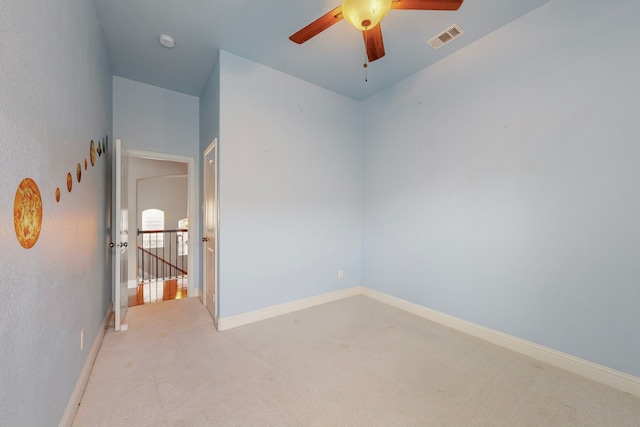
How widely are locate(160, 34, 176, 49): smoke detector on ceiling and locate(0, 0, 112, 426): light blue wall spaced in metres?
0.53

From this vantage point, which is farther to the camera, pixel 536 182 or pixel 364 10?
pixel 536 182

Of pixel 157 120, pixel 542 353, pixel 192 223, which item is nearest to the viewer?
pixel 542 353

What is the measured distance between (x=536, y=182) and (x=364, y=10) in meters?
2.03

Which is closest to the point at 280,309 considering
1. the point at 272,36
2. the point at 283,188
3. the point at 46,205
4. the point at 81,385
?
the point at 283,188

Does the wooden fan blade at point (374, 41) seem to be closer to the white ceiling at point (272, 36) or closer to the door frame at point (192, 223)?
the white ceiling at point (272, 36)

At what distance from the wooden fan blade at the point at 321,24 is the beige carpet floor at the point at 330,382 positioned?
261 cm

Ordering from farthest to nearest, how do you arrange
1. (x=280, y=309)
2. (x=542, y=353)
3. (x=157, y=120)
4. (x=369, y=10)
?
(x=157, y=120)
(x=280, y=309)
(x=542, y=353)
(x=369, y=10)

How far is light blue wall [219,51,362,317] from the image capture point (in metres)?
2.88

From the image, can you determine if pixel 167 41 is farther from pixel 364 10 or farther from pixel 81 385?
pixel 81 385

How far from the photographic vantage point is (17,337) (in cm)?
97

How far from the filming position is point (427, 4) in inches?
65.7

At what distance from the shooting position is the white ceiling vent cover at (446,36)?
8.14 ft

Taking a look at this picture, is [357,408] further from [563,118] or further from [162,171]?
[162,171]

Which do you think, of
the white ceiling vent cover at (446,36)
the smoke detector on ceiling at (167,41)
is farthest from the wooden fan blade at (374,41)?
the smoke detector on ceiling at (167,41)
